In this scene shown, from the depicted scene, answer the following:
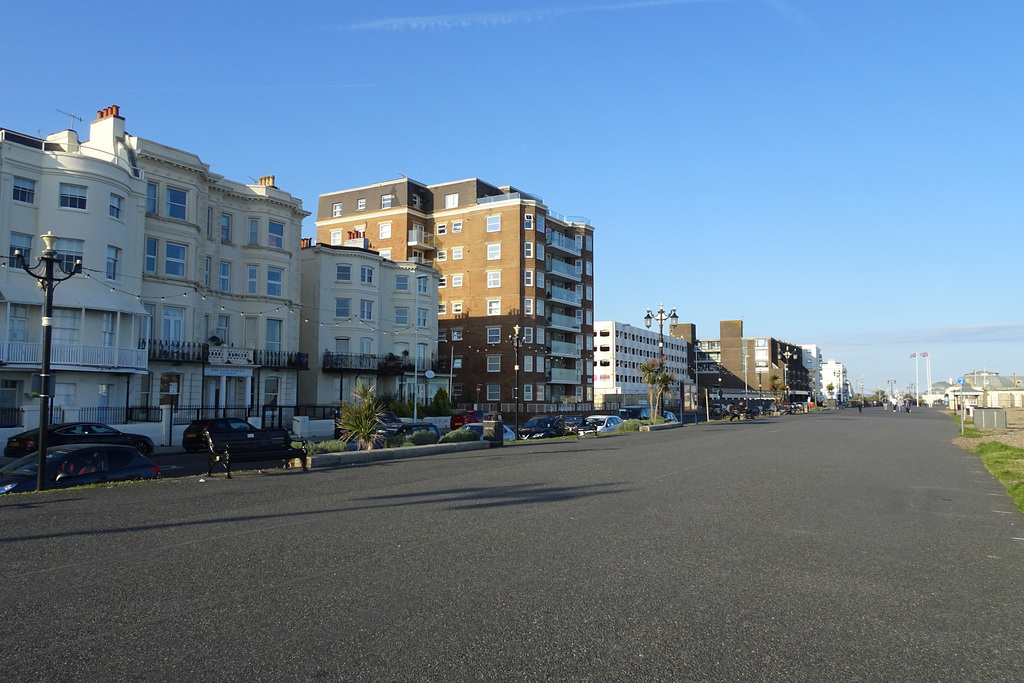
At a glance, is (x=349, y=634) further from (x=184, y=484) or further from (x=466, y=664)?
(x=184, y=484)

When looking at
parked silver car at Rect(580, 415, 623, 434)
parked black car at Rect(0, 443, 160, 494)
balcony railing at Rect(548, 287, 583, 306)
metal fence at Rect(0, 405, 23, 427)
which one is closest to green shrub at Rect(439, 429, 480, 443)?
parked silver car at Rect(580, 415, 623, 434)

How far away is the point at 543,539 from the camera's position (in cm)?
942

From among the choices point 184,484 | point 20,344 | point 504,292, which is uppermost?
point 504,292

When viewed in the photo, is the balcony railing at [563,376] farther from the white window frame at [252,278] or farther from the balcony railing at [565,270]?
the white window frame at [252,278]

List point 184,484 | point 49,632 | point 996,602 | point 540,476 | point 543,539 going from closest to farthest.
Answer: point 49,632
point 996,602
point 543,539
point 184,484
point 540,476

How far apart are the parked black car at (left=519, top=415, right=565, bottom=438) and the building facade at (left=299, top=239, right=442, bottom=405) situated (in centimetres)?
1306

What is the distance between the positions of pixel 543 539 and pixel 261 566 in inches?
137

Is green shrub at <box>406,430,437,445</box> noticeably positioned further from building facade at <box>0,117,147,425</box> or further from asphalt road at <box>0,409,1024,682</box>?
building facade at <box>0,117,147,425</box>

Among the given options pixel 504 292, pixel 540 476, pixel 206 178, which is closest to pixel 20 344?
pixel 206 178

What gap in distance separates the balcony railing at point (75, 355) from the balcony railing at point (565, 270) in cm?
4461

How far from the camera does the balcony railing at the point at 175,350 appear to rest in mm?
34403

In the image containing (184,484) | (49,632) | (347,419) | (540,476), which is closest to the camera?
(49,632)

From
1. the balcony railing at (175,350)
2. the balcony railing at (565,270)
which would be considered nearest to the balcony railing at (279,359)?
the balcony railing at (175,350)

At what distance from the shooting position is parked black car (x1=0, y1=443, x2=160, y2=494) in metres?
14.6
